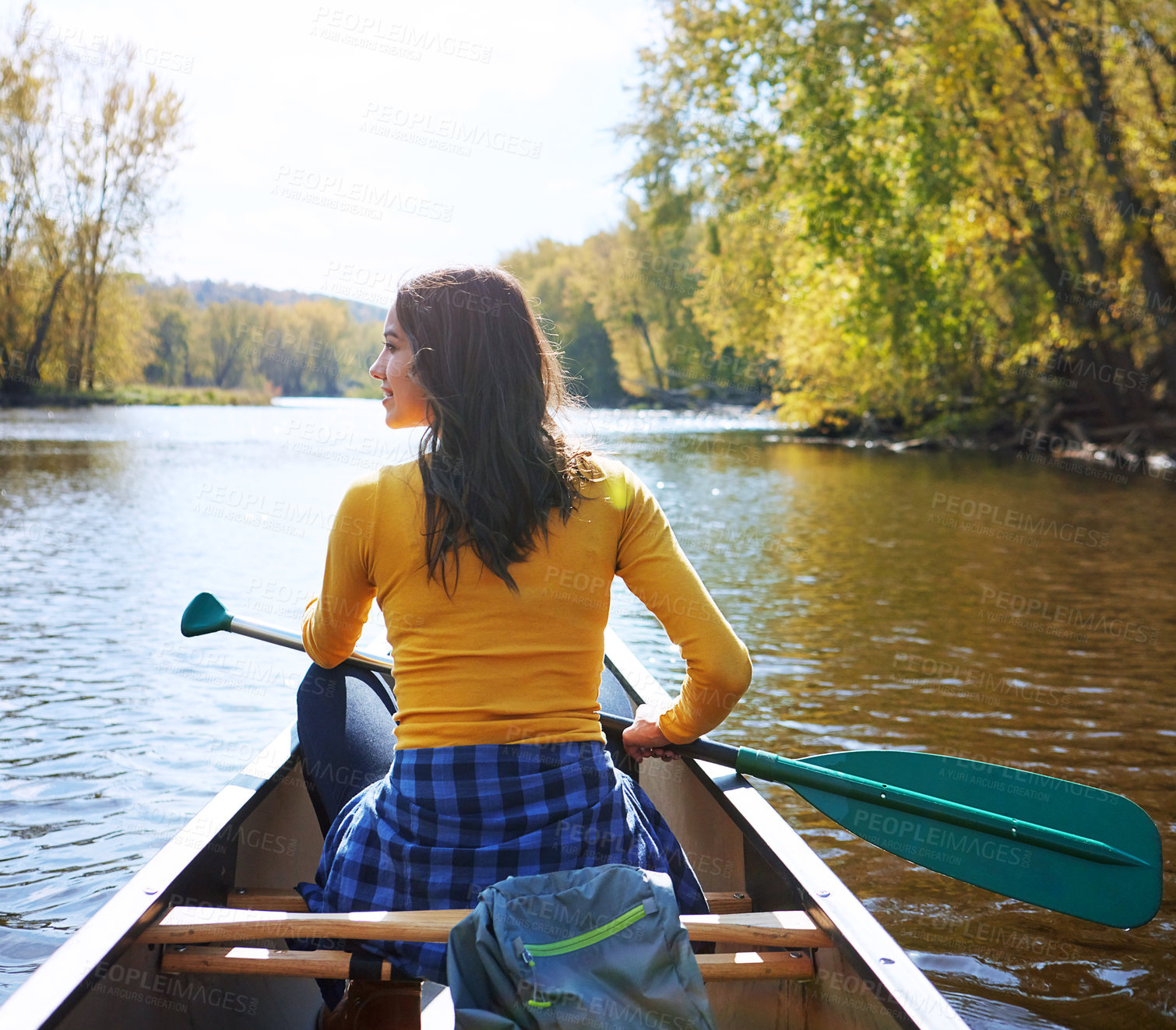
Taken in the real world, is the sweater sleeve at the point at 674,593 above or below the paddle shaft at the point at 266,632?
above

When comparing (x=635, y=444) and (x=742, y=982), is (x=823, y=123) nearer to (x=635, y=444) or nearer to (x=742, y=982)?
(x=635, y=444)

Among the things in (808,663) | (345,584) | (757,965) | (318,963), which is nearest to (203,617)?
(345,584)

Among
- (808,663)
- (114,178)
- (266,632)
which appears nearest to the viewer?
(266,632)

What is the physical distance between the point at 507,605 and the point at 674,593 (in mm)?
288

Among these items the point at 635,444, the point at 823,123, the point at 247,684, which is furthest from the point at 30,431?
the point at 247,684

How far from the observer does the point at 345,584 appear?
1705mm

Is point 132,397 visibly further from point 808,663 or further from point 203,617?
point 203,617

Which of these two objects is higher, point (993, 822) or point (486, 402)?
point (486, 402)

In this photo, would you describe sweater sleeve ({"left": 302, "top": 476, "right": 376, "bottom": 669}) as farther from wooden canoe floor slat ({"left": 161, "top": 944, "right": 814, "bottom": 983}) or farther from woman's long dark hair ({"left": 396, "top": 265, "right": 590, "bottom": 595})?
wooden canoe floor slat ({"left": 161, "top": 944, "right": 814, "bottom": 983})

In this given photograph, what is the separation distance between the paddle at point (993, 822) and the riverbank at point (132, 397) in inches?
1293

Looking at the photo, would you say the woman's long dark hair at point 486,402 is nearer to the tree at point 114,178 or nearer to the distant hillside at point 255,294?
the tree at point 114,178

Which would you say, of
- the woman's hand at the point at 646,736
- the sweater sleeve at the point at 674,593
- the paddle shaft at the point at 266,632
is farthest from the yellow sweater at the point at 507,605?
the paddle shaft at the point at 266,632

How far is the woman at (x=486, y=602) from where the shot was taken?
1.61m

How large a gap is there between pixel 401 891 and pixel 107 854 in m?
2.22
